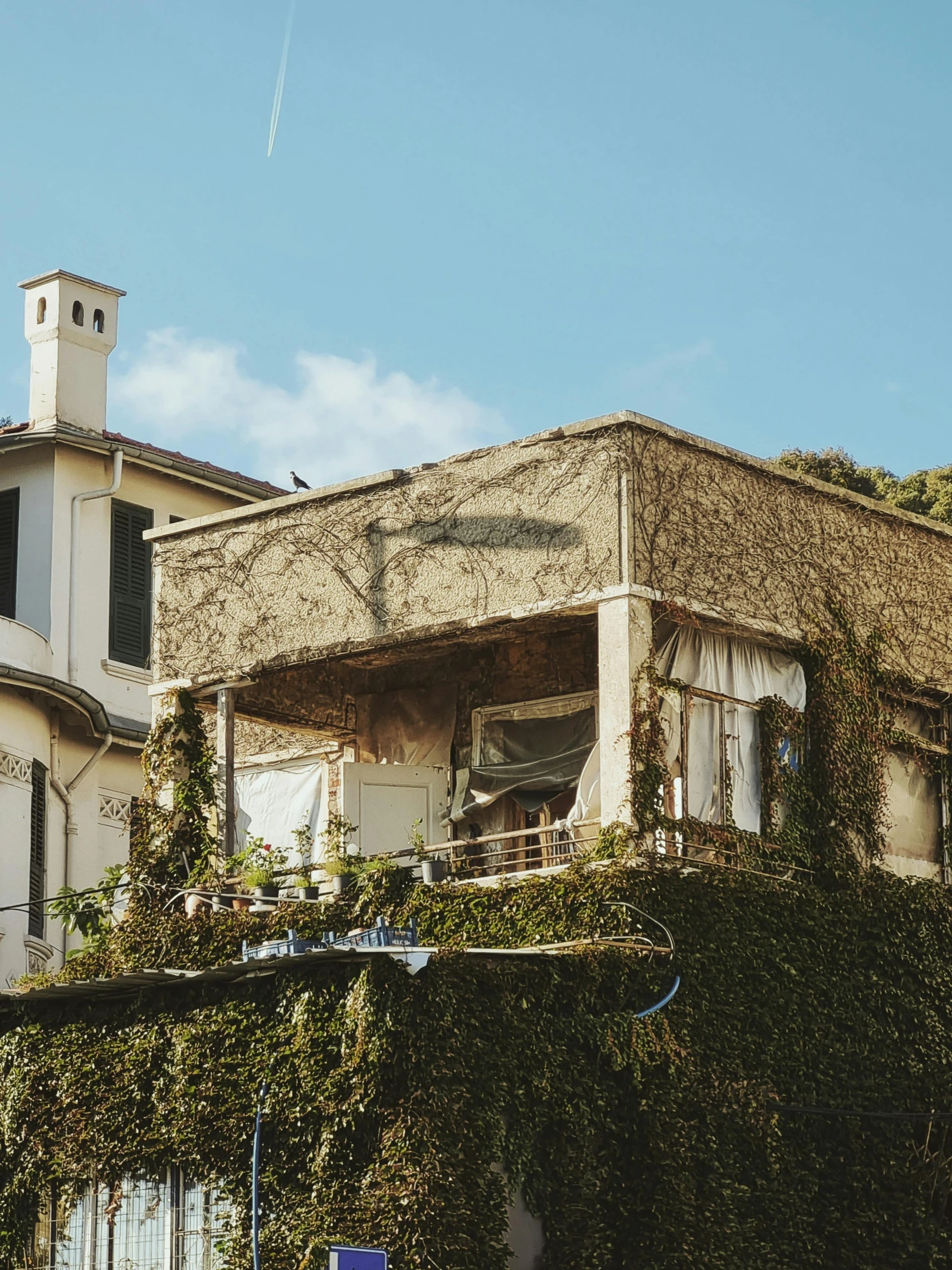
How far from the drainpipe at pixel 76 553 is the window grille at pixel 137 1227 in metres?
10.0

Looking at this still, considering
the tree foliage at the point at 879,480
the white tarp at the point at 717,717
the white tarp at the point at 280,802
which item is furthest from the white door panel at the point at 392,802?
the tree foliage at the point at 879,480

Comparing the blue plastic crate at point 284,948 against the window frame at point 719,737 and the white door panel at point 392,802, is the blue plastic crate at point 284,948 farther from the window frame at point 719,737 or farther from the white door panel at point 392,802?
the white door panel at point 392,802

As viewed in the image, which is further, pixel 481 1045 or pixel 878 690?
pixel 878 690

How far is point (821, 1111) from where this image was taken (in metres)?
17.6

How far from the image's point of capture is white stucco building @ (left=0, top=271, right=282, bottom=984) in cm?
2427

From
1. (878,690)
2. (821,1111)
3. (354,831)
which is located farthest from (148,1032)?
(878,690)

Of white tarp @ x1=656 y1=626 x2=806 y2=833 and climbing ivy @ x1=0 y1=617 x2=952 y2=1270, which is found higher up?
white tarp @ x1=656 y1=626 x2=806 y2=833

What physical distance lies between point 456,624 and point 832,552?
374 centimetres

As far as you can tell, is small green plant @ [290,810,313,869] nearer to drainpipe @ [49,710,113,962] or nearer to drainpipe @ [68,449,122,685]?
drainpipe @ [49,710,113,962]

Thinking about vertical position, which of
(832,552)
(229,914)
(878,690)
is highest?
(832,552)

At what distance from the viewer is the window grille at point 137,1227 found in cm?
1589

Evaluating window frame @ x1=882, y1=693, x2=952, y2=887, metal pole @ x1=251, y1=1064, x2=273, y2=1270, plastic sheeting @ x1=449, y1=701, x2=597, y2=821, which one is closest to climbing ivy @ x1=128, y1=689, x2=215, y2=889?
plastic sheeting @ x1=449, y1=701, x2=597, y2=821

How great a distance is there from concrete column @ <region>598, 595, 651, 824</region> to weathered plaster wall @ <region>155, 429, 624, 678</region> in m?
0.34

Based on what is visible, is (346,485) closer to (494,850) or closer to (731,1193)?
Result: (494,850)
